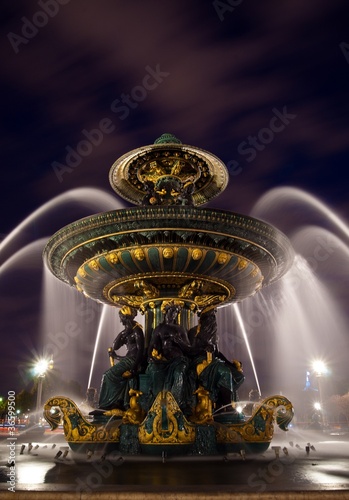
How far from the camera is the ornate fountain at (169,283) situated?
28.2 feet

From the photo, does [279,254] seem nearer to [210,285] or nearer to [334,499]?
[210,285]

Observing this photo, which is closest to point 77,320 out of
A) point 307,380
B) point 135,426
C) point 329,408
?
point 135,426

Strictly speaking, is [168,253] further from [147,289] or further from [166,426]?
[166,426]

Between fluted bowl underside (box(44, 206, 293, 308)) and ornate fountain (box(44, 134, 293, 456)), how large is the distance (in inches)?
0.9

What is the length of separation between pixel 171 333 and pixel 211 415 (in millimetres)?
1718

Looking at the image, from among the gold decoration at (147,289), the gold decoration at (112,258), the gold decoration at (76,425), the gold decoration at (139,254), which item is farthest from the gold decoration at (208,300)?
the gold decoration at (76,425)

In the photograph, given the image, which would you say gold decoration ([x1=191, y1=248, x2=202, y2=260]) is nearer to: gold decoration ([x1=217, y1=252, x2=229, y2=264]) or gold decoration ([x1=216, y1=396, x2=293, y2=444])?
gold decoration ([x1=217, y1=252, x2=229, y2=264])

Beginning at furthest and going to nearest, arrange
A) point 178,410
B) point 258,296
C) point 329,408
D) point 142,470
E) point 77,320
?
point 329,408, point 258,296, point 77,320, point 178,410, point 142,470

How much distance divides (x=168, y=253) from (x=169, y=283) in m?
1.25

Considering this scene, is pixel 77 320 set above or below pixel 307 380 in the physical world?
below

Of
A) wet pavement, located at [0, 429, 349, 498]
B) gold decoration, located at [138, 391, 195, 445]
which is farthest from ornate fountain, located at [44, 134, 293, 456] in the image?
wet pavement, located at [0, 429, 349, 498]

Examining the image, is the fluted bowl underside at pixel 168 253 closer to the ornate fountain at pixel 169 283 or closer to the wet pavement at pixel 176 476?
the ornate fountain at pixel 169 283

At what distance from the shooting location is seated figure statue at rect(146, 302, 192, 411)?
29.7 feet

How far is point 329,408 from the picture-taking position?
186ft
